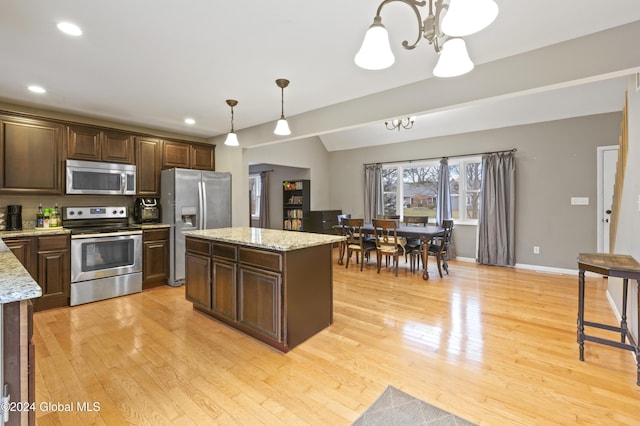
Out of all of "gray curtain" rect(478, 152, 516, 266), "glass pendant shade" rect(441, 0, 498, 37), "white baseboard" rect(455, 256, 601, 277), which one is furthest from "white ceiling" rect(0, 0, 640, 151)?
"white baseboard" rect(455, 256, 601, 277)

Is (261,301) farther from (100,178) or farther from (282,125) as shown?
(100,178)

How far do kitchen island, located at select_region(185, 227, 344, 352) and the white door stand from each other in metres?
4.55

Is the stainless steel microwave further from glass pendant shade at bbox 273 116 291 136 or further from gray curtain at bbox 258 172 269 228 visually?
gray curtain at bbox 258 172 269 228

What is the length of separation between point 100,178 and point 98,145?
0.44m

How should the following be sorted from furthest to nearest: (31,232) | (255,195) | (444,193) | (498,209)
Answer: (255,195) → (444,193) → (498,209) → (31,232)

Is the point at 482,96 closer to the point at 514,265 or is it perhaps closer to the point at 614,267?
the point at 614,267

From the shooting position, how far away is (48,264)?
3.29 metres

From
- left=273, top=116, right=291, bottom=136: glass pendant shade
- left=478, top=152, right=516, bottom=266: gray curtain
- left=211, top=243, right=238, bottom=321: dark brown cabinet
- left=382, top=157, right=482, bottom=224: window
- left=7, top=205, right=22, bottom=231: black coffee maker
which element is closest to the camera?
left=211, top=243, right=238, bottom=321: dark brown cabinet

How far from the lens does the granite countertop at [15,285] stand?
3.21 feet

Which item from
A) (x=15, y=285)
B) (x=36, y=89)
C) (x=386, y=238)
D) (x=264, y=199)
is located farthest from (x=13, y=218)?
(x=264, y=199)

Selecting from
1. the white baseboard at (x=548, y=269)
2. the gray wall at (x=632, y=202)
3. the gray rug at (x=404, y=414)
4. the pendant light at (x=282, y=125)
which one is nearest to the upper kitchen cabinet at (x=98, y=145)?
the pendant light at (x=282, y=125)

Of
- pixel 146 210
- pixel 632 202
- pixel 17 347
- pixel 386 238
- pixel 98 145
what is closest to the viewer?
pixel 17 347

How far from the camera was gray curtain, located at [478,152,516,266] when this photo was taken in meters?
5.23

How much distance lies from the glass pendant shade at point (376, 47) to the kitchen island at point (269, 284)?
1.41 metres
